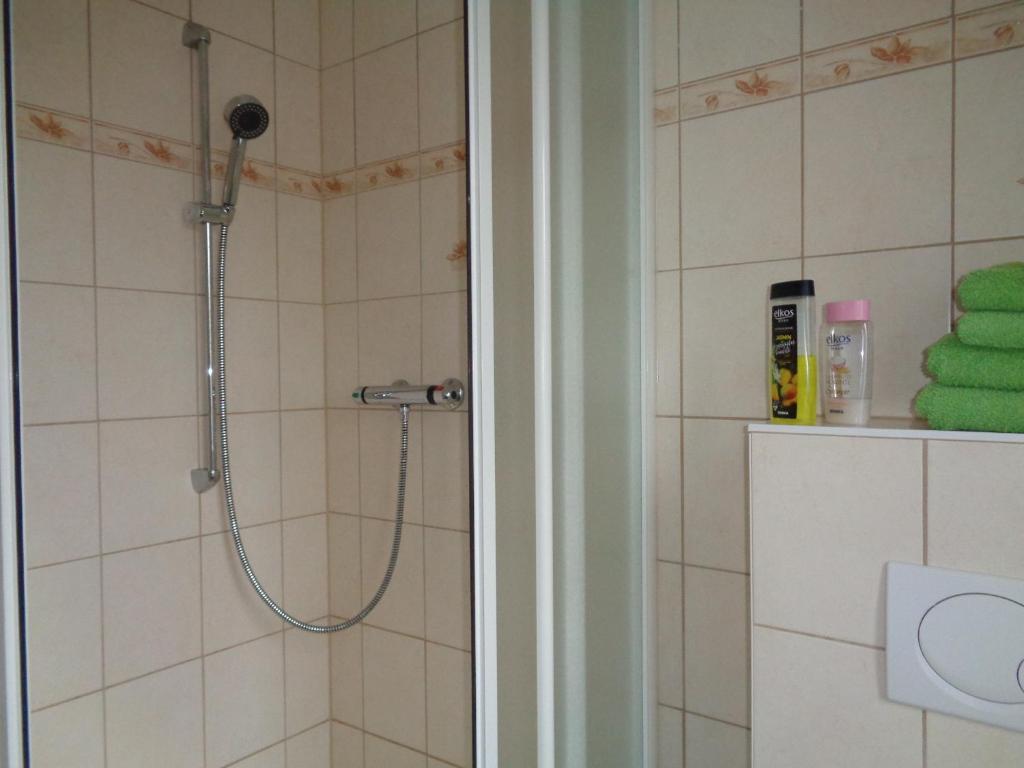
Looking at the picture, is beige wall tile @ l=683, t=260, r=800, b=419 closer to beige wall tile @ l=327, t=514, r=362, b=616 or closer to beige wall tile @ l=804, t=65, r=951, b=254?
beige wall tile @ l=804, t=65, r=951, b=254

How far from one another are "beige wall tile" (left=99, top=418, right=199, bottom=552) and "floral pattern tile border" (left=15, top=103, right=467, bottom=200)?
1.52 ft

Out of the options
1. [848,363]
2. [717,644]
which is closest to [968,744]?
[717,644]

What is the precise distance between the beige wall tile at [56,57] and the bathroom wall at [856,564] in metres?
1.08

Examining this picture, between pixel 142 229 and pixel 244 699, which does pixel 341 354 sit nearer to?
pixel 142 229

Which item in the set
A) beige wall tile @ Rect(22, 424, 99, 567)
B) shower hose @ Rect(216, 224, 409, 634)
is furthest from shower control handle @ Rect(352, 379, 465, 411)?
beige wall tile @ Rect(22, 424, 99, 567)

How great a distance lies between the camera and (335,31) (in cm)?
149

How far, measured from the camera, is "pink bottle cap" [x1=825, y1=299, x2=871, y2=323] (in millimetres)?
821

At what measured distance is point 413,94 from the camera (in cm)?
138

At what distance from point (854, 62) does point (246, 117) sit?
3.42 ft

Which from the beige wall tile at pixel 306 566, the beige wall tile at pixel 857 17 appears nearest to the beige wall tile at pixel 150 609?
the beige wall tile at pixel 306 566

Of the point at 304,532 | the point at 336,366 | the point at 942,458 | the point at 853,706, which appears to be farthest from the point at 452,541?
the point at 942,458

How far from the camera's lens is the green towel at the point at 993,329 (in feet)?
2.31

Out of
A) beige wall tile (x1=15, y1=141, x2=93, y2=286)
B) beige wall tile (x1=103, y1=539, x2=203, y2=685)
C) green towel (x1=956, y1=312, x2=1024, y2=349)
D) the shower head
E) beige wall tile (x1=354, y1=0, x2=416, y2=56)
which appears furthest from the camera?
beige wall tile (x1=354, y1=0, x2=416, y2=56)

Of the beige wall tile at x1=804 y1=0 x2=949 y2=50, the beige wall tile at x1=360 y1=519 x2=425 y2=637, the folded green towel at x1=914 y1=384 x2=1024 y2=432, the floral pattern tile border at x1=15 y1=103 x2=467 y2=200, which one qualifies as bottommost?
the beige wall tile at x1=360 y1=519 x2=425 y2=637
